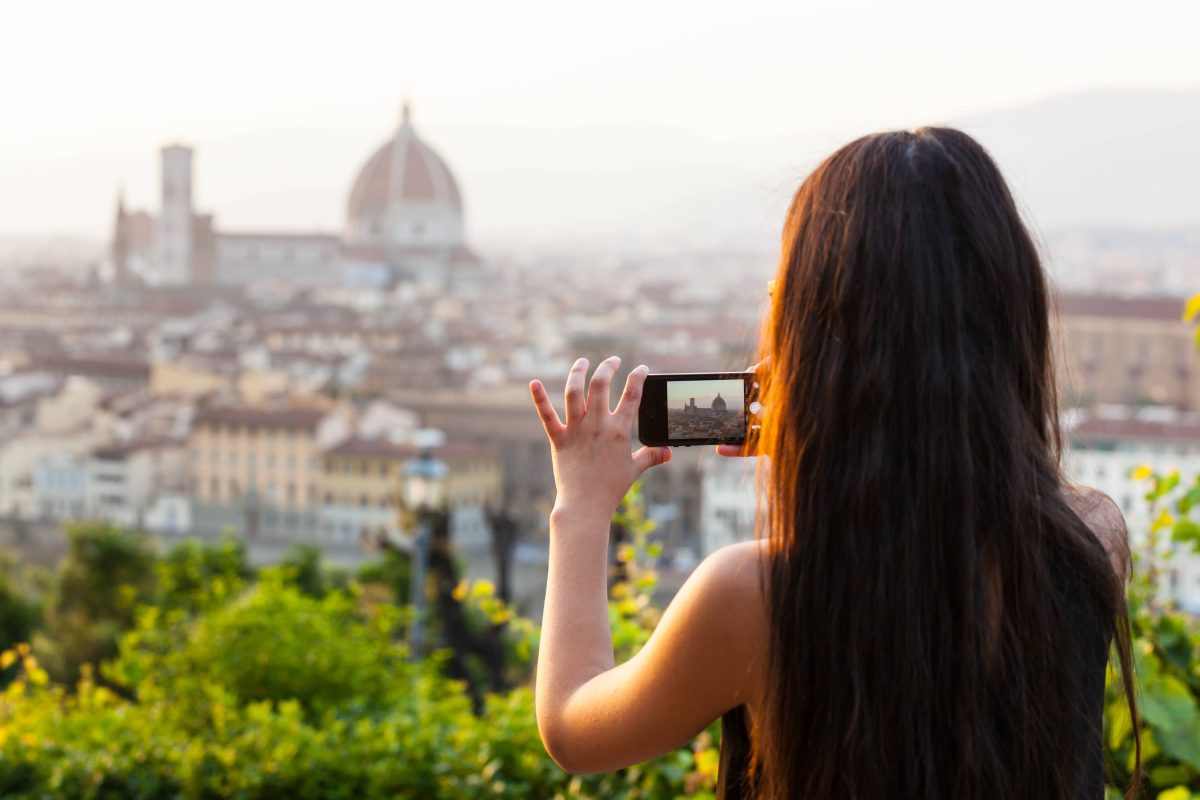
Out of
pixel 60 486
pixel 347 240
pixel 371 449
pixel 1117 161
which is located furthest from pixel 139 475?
pixel 1117 161

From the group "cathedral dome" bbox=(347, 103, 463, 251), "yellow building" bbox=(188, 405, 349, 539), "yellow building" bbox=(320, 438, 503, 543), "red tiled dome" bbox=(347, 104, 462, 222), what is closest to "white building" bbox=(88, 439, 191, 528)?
"yellow building" bbox=(188, 405, 349, 539)

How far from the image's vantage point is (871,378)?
54cm

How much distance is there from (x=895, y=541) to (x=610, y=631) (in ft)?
0.44

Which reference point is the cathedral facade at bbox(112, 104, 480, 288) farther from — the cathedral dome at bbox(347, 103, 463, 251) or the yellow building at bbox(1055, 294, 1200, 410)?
the yellow building at bbox(1055, 294, 1200, 410)

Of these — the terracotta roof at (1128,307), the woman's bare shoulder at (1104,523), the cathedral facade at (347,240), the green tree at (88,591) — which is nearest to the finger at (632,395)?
the woman's bare shoulder at (1104,523)

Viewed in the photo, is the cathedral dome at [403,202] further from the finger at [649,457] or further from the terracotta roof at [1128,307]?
the finger at [649,457]

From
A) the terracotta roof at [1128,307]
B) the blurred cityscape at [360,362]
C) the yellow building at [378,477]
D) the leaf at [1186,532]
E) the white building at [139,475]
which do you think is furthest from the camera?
the terracotta roof at [1128,307]

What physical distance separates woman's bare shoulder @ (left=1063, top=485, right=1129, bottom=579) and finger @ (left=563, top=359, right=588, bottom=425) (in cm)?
21

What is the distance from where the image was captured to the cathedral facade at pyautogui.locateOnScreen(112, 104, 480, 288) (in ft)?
206

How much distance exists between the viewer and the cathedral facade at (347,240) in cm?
6269

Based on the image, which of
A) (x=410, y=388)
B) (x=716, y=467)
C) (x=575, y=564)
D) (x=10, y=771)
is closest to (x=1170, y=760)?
(x=575, y=564)

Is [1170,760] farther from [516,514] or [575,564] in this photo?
[516,514]

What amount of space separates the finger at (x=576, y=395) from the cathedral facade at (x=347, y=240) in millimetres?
63271

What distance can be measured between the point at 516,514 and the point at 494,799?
3067 centimetres
